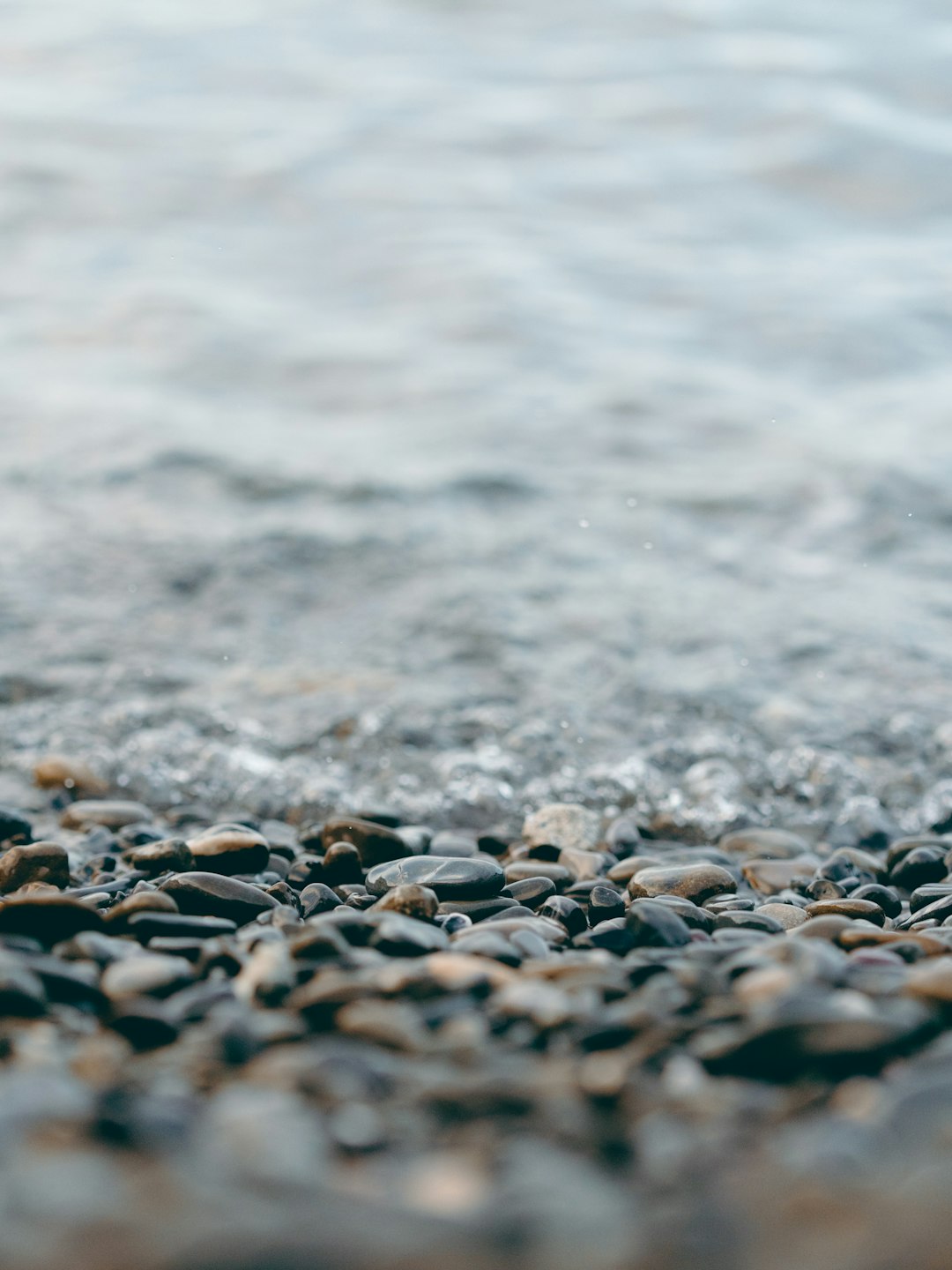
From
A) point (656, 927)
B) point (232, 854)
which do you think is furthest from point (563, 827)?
point (656, 927)

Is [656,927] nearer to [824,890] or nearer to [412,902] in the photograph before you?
[412,902]

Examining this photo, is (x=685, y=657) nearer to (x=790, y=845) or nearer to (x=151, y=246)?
(x=790, y=845)

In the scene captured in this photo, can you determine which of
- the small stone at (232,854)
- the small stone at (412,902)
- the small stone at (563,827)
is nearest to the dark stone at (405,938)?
the small stone at (412,902)

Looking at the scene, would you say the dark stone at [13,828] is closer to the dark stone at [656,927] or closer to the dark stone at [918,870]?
the dark stone at [656,927]

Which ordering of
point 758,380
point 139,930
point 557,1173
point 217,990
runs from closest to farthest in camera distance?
point 557,1173
point 217,990
point 139,930
point 758,380

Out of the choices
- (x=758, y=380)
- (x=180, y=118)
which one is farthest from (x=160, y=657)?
(x=180, y=118)
